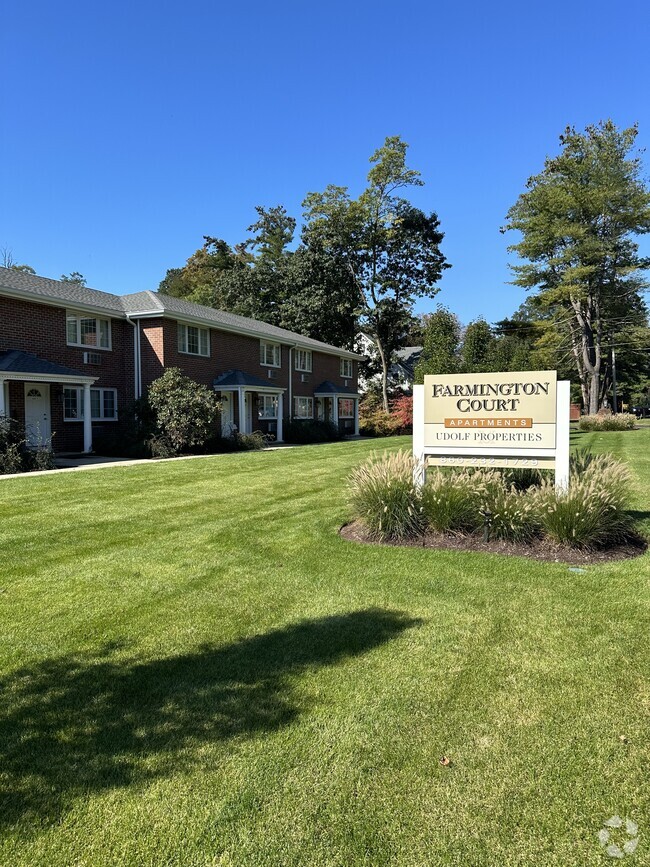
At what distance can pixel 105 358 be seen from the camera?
1970 centimetres

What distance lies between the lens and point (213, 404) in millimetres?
18750

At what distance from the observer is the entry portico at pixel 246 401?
888 inches

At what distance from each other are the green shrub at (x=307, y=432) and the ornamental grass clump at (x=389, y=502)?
18900mm

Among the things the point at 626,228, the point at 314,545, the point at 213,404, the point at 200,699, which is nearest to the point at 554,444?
the point at 314,545

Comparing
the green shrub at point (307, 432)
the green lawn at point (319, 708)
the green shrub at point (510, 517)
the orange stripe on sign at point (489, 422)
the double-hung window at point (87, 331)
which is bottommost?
the green lawn at point (319, 708)

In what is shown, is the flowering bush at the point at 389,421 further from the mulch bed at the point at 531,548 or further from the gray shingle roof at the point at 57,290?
the mulch bed at the point at 531,548

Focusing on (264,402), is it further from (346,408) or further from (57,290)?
(57,290)

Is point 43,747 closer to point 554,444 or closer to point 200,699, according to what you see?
point 200,699

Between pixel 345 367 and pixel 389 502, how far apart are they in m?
29.5

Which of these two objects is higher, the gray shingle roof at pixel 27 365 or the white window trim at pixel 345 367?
the white window trim at pixel 345 367

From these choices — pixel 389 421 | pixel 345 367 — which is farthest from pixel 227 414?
pixel 345 367

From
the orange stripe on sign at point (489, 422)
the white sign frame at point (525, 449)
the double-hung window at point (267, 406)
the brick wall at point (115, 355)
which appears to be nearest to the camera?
the white sign frame at point (525, 449)

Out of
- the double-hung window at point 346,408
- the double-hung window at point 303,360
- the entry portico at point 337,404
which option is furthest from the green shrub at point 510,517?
the double-hung window at point 346,408

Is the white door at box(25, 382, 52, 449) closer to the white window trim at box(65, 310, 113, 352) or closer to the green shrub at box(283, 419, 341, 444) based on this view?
the white window trim at box(65, 310, 113, 352)
